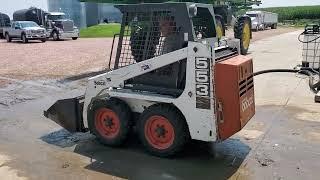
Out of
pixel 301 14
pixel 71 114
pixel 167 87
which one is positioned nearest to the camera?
pixel 167 87

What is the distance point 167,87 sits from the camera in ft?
20.5

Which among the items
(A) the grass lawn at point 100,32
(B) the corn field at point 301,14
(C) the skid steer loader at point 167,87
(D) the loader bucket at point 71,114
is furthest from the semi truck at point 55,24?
(B) the corn field at point 301,14

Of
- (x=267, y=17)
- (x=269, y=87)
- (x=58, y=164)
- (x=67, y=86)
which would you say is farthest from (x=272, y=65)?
(x=267, y=17)

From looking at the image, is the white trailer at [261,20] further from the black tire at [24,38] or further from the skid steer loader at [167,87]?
the skid steer loader at [167,87]

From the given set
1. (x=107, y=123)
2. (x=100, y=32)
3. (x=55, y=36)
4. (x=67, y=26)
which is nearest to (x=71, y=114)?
(x=107, y=123)

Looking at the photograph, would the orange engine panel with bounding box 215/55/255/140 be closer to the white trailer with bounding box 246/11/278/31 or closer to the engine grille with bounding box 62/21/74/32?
the engine grille with bounding box 62/21/74/32

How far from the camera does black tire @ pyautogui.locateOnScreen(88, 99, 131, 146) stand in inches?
254

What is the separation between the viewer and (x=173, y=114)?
5.95 m

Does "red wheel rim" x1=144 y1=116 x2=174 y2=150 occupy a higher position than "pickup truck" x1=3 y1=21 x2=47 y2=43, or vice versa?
"pickup truck" x1=3 y1=21 x2=47 y2=43

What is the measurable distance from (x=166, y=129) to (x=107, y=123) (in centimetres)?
102

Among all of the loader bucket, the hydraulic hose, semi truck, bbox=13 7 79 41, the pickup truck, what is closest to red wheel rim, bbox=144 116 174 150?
the loader bucket

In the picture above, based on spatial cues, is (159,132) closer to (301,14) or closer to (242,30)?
(242,30)

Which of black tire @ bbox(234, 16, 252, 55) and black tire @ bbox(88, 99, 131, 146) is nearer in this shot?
black tire @ bbox(88, 99, 131, 146)

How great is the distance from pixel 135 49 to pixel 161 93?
0.79 metres
